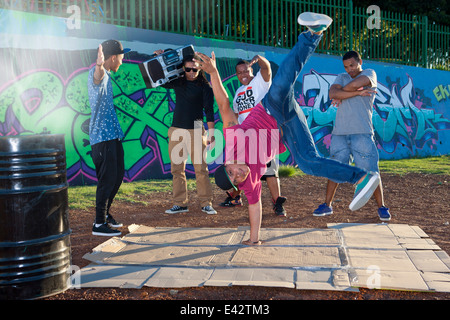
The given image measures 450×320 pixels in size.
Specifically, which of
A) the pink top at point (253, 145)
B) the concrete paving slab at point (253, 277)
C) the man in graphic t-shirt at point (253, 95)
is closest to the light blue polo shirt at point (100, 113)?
the pink top at point (253, 145)

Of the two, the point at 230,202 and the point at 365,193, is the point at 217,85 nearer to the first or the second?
the point at 365,193

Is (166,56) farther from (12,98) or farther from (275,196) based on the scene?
(12,98)

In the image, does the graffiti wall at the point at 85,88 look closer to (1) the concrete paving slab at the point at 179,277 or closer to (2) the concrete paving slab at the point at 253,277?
(1) the concrete paving slab at the point at 179,277

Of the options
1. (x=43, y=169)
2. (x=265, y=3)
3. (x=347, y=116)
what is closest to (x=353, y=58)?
(x=347, y=116)

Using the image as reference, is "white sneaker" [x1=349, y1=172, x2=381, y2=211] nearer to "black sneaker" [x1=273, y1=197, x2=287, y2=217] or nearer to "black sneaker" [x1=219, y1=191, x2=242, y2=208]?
"black sneaker" [x1=273, y1=197, x2=287, y2=217]

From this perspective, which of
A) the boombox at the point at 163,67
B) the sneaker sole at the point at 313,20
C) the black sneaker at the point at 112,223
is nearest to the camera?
the sneaker sole at the point at 313,20

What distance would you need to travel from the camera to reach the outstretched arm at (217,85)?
13.3ft

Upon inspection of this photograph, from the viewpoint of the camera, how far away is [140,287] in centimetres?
305

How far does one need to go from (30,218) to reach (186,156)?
287 cm

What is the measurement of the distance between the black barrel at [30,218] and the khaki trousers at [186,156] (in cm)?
251

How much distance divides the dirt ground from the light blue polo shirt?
109 cm

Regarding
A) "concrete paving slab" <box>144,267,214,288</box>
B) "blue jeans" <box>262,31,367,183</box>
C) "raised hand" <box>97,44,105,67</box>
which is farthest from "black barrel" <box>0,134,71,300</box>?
"blue jeans" <box>262,31,367,183</box>

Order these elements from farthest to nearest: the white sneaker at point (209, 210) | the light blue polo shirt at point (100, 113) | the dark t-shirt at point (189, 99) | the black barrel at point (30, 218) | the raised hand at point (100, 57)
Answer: the white sneaker at point (209, 210)
the dark t-shirt at point (189, 99)
the light blue polo shirt at point (100, 113)
the raised hand at point (100, 57)
the black barrel at point (30, 218)

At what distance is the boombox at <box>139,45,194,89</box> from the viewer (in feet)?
17.2
